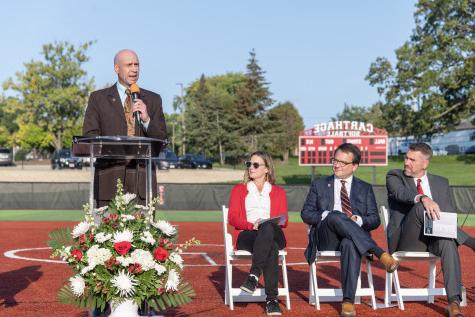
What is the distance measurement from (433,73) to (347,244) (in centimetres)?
4007

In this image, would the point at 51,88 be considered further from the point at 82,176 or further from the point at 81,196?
the point at 81,196

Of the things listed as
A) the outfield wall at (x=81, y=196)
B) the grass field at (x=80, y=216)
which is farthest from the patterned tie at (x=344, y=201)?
the outfield wall at (x=81, y=196)

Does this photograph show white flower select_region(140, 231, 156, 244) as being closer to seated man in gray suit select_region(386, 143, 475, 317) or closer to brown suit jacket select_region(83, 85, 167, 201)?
brown suit jacket select_region(83, 85, 167, 201)

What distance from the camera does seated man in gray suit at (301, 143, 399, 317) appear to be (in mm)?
6613

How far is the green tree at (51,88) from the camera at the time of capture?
53.1 meters

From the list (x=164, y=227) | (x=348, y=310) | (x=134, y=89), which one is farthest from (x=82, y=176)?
(x=164, y=227)

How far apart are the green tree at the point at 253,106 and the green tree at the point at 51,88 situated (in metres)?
26.9

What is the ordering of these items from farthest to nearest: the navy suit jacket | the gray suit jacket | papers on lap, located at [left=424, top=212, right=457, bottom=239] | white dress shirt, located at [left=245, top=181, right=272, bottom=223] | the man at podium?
white dress shirt, located at [left=245, top=181, right=272, bottom=223] → the gray suit jacket → the navy suit jacket → papers on lap, located at [left=424, top=212, right=457, bottom=239] → the man at podium

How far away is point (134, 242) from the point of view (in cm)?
505

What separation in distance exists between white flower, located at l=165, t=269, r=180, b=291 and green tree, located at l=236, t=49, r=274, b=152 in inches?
2865

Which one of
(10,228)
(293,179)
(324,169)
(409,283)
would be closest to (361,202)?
(409,283)

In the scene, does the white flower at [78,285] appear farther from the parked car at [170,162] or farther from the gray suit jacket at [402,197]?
the parked car at [170,162]

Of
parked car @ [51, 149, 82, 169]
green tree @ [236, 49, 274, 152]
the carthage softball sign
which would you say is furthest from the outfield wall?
green tree @ [236, 49, 274, 152]

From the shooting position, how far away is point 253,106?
80.6 meters
